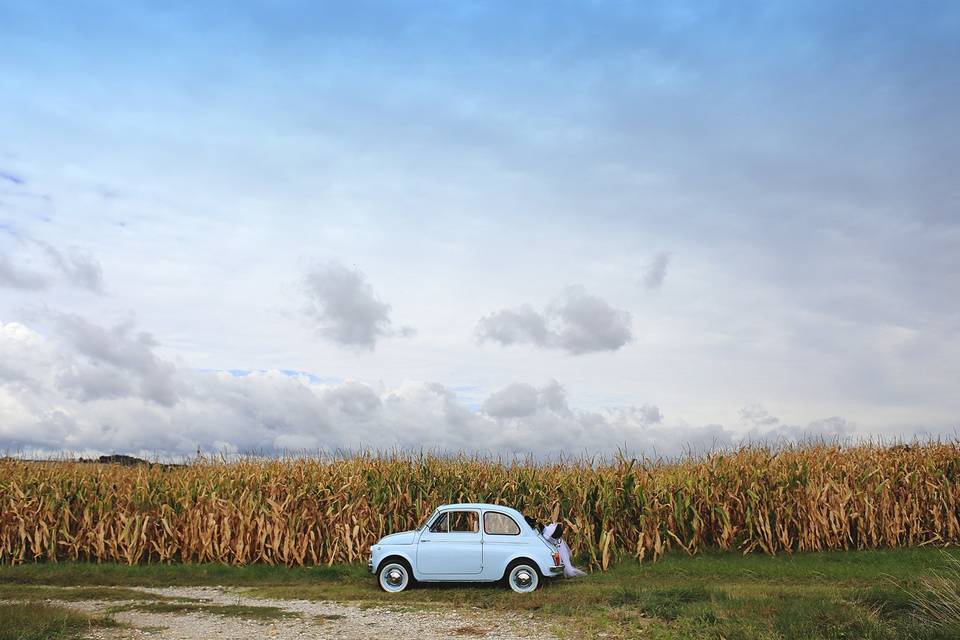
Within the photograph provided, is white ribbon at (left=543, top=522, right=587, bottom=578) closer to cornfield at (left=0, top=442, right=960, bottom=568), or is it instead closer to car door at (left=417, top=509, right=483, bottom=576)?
car door at (left=417, top=509, right=483, bottom=576)

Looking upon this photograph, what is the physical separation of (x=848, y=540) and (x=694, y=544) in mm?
4547

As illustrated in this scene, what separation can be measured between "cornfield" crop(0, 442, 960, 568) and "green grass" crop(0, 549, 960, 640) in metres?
0.86

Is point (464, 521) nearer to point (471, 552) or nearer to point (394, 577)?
point (471, 552)

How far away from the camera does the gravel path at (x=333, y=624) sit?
502 inches

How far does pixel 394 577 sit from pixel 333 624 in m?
2.89

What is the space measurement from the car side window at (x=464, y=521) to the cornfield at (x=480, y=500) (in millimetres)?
4519

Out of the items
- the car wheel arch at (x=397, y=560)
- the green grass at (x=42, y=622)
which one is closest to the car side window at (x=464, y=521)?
the car wheel arch at (x=397, y=560)

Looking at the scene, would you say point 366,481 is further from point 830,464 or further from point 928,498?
point 928,498

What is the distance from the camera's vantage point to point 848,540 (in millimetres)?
21875

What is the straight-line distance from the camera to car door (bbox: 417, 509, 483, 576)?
16.0 m

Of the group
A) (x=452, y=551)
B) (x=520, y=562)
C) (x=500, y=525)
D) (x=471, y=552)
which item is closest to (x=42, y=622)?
(x=452, y=551)

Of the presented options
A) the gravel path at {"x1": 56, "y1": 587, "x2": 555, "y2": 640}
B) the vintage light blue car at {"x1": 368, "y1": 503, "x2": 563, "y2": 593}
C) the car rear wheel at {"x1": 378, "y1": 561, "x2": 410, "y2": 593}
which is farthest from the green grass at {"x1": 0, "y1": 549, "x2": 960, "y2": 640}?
the gravel path at {"x1": 56, "y1": 587, "x2": 555, "y2": 640}


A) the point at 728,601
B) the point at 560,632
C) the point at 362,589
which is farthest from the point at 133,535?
the point at 728,601

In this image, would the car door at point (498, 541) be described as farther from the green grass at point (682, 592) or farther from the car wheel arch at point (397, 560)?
the car wheel arch at point (397, 560)
